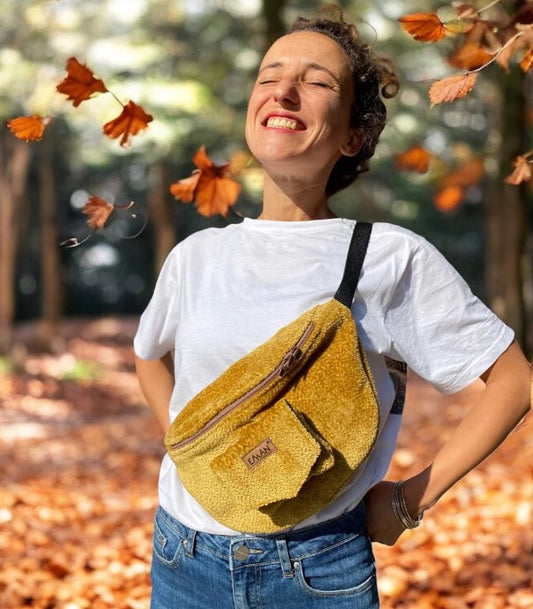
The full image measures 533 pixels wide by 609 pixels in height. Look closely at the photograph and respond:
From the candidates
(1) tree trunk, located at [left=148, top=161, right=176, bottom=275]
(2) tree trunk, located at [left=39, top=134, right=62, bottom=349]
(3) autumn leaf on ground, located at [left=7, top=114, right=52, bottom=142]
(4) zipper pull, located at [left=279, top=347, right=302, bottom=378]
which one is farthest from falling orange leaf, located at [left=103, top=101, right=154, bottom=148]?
(1) tree trunk, located at [left=148, top=161, right=176, bottom=275]

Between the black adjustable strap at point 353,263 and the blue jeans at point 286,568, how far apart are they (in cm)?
41

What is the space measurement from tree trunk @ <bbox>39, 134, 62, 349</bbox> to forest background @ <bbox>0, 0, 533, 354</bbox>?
25mm

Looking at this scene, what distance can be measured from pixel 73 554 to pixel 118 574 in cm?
39

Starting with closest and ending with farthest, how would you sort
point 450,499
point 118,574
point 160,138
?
point 118,574
point 450,499
point 160,138

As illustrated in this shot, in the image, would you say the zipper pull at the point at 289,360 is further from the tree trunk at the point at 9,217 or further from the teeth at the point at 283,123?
the tree trunk at the point at 9,217

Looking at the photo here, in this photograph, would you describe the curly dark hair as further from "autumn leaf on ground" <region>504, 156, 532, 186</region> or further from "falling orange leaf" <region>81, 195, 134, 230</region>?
"falling orange leaf" <region>81, 195, 134, 230</region>

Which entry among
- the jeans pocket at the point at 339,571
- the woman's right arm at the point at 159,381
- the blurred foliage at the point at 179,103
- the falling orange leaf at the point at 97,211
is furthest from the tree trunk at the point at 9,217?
the jeans pocket at the point at 339,571

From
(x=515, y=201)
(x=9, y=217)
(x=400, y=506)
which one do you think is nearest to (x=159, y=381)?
(x=400, y=506)

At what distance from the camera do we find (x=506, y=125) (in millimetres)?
5750

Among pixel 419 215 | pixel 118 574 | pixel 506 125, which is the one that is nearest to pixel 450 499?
pixel 118 574

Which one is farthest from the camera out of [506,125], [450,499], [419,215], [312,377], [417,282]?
[419,215]

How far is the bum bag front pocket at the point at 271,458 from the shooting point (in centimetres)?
145

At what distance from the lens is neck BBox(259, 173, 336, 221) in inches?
67.9

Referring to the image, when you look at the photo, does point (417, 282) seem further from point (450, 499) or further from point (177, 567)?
point (450, 499)
